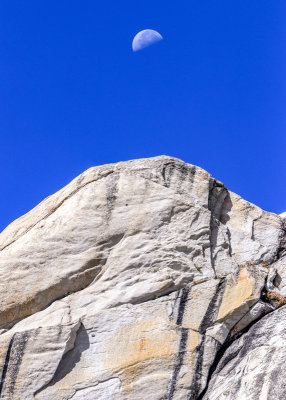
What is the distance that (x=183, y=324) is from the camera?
16.3m

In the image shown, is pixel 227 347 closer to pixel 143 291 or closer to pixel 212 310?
pixel 212 310

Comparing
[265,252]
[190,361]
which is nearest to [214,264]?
[265,252]

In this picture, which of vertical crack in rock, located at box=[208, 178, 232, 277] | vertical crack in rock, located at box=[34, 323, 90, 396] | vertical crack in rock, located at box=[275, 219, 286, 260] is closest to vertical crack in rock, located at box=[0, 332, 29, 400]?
vertical crack in rock, located at box=[34, 323, 90, 396]

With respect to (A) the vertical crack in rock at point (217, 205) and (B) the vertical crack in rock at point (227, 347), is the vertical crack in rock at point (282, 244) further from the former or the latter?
(B) the vertical crack in rock at point (227, 347)

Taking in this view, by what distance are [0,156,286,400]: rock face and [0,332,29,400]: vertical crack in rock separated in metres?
0.03

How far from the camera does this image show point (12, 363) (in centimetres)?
1591

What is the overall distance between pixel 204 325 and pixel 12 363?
5109 mm

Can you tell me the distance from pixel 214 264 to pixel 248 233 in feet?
6.56

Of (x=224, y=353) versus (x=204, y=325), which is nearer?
(x=224, y=353)

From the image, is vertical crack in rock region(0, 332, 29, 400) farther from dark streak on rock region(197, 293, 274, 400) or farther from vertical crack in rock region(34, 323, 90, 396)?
dark streak on rock region(197, 293, 274, 400)

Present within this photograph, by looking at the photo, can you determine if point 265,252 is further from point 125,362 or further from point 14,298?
point 14,298

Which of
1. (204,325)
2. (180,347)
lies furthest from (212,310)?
(180,347)

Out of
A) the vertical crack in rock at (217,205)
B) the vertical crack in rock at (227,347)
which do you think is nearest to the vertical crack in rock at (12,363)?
the vertical crack in rock at (227,347)

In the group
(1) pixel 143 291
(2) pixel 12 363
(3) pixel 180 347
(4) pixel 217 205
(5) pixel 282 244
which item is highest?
(4) pixel 217 205
